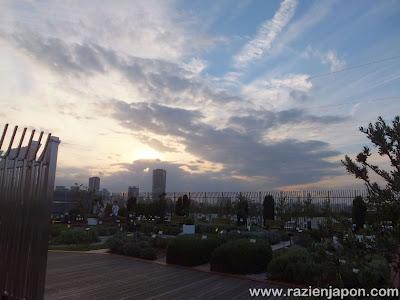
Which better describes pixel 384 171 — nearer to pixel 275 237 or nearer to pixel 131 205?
pixel 275 237

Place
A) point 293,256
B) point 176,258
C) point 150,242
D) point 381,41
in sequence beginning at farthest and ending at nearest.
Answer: point 150,242 < point 176,258 < point 293,256 < point 381,41

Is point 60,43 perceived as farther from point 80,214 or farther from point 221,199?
point 80,214

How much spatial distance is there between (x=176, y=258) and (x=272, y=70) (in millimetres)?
6642

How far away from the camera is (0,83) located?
901 cm

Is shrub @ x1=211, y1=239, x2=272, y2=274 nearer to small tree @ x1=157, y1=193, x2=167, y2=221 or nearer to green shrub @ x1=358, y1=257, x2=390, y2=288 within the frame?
green shrub @ x1=358, y1=257, x2=390, y2=288

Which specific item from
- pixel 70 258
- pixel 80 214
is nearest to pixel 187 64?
pixel 70 258

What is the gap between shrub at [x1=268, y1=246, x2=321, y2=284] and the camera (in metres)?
8.77

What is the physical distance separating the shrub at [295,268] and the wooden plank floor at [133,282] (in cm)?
58

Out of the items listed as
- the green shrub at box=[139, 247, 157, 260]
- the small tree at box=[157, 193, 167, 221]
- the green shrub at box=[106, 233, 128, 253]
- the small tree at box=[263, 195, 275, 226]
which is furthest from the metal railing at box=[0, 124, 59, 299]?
the small tree at box=[157, 193, 167, 221]

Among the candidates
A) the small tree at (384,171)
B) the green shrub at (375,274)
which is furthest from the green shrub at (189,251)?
the small tree at (384,171)

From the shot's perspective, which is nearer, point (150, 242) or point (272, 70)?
point (272, 70)

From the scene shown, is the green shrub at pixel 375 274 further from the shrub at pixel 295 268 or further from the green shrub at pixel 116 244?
the green shrub at pixel 116 244

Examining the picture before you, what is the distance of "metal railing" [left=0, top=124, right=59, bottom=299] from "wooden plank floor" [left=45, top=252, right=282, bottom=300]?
132 inches

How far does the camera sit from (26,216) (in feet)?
14.5
